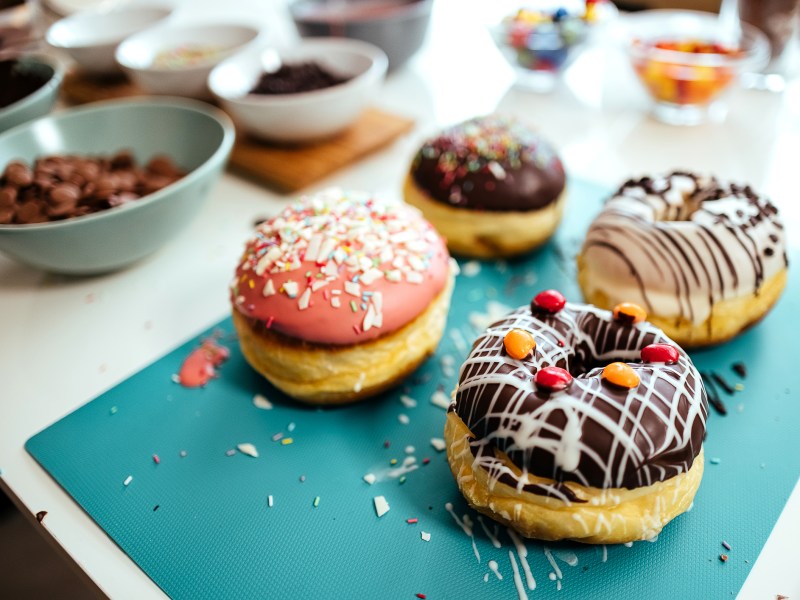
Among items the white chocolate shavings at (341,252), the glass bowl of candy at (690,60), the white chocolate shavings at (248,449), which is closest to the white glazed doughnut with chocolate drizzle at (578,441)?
the white chocolate shavings at (341,252)

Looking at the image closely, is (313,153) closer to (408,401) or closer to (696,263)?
(408,401)

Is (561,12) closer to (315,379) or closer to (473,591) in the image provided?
(315,379)

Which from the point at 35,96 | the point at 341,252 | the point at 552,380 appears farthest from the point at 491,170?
the point at 35,96

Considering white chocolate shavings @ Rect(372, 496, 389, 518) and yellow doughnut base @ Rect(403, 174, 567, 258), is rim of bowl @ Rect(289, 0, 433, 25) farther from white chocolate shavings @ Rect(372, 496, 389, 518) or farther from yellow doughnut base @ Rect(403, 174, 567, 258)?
white chocolate shavings @ Rect(372, 496, 389, 518)

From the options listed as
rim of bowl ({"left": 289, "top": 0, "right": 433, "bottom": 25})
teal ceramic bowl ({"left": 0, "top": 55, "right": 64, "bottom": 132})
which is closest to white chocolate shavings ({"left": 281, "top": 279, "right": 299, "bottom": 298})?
teal ceramic bowl ({"left": 0, "top": 55, "right": 64, "bottom": 132})

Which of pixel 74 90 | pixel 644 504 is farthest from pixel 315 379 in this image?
pixel 74 90

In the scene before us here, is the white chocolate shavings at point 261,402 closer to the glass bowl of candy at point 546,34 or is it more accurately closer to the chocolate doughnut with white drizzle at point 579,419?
the chocolate doughnut with white drizzle at point 579,419
